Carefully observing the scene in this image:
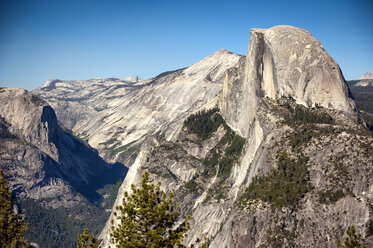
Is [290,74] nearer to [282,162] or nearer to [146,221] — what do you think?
[282,162]

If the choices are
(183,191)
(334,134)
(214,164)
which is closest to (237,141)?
(214,164)

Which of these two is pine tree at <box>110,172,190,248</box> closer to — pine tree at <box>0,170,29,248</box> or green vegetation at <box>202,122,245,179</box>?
pine tree at <box>0,170,29,248</box>

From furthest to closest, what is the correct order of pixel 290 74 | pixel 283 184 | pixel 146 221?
pixel 290 74 → pixel 283 184 → pixel 146 221

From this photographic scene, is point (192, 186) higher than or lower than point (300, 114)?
lower

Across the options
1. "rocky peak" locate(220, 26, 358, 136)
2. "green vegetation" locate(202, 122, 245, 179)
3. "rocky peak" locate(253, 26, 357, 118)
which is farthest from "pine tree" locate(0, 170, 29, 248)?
"green vegetation" locate(202, 122, 245, 179)

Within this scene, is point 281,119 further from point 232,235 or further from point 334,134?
point 232,235

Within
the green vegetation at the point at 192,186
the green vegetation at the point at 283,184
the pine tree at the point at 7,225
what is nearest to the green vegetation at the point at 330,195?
the green vegetation at the point at 283,184

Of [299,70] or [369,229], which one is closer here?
[369,229]

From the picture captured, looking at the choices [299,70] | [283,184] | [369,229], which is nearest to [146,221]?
[369,229]

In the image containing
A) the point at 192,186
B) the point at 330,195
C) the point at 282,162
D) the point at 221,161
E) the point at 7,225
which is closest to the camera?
the point at 7,225
